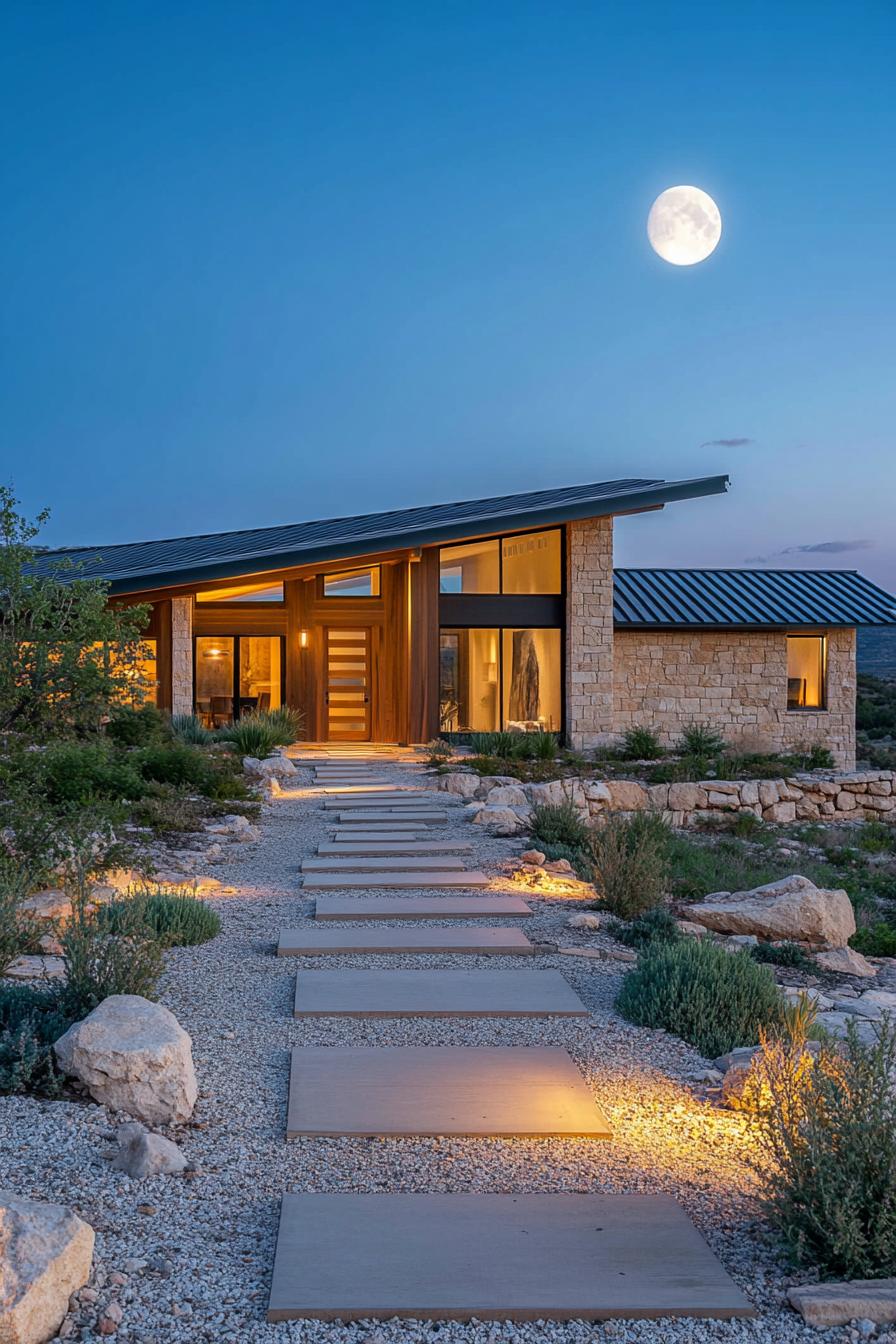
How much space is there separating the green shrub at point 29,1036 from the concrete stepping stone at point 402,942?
165 cm

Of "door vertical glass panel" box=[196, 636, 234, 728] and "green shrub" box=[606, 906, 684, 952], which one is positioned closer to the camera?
"green shrub" box=[606, 906, 684, 952]

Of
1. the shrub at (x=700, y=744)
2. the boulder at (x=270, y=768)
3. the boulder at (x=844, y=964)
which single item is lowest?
the boulder at (x=844, y=964)

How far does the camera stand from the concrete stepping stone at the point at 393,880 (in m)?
7.25

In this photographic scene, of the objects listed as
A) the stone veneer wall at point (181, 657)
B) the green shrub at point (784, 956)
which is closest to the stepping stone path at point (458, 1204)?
the green shrub at point (784, 956)

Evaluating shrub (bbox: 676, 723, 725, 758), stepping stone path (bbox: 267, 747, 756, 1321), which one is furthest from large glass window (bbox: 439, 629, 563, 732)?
stepping stone path (bbox: 267, 747, 756, 1321)

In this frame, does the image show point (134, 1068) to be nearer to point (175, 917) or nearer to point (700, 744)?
point (175, 917)

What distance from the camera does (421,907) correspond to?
6461mm

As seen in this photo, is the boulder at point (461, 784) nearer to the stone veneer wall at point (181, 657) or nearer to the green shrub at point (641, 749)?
the green shrub at point (641, 749)

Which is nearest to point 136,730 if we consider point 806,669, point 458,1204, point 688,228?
point 458,1204

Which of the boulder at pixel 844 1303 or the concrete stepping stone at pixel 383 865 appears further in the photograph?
the concrete stepping stone at pixel 383 865

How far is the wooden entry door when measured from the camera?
20.0 m

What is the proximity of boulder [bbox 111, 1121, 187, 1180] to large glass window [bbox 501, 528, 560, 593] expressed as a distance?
16.1 metres

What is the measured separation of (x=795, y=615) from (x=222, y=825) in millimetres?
14341

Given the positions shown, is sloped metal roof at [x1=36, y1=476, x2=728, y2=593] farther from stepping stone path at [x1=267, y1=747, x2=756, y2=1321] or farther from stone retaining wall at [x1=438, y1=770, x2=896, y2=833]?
stepping stone path at [x1=267, y1=747, x2=756, y2=1321]
